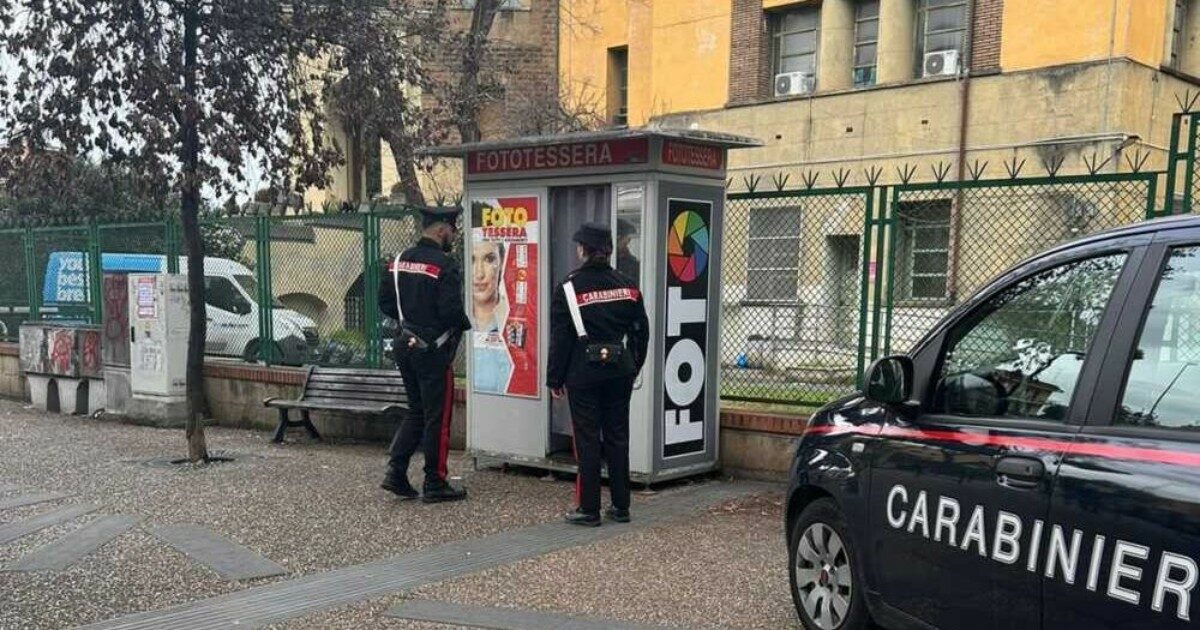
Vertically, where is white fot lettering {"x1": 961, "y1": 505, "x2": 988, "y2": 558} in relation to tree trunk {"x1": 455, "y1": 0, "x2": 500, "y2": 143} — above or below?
below

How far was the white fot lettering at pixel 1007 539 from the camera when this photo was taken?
2.93 metres

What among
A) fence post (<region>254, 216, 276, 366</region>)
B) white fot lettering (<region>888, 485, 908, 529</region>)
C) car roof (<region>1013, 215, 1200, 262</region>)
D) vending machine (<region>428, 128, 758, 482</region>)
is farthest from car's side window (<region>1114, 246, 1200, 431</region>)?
fence post (<region>254, 216, 276, 366</region>)

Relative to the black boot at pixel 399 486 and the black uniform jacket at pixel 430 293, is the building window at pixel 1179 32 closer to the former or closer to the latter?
the black uniform jacket at pixel 430 293

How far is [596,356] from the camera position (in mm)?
5992

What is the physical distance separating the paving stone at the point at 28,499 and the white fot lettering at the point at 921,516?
6.49 metres

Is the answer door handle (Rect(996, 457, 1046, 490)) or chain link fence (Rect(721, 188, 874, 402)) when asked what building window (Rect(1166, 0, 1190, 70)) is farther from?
door handle (Rect(996, 457, 1046, 490))

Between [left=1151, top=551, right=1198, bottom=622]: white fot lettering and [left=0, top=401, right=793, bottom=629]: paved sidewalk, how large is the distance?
2.24 metres

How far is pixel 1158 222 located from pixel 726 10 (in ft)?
62.7

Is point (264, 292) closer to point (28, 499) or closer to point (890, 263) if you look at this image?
point (28, 499)

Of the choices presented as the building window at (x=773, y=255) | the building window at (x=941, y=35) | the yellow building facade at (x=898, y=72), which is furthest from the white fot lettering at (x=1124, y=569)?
the building window at (x=941, y=35)

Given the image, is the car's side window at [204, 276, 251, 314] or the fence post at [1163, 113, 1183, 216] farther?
the car's side window at [204, 276, 251, 314]

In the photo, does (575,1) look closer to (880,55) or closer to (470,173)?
(880,55)

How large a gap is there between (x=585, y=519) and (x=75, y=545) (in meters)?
3.24

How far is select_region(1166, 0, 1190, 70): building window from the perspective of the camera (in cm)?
1684
